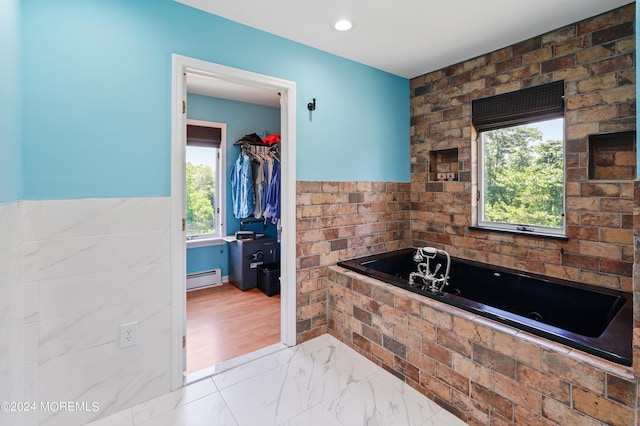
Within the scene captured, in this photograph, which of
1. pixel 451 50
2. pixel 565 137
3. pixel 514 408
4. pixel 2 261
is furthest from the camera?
pixel 451 50

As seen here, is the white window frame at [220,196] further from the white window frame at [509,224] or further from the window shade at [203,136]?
the white window frame at [509,224]

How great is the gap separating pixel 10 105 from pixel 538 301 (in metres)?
3.49

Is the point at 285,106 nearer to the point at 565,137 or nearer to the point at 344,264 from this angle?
the point at 344,264

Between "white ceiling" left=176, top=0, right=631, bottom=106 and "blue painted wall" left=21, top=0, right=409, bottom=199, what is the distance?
0.17 metres

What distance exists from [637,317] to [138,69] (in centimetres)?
280

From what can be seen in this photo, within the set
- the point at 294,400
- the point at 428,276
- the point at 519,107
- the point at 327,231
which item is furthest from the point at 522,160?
the point at 294,400

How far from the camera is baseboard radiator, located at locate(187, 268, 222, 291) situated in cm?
408

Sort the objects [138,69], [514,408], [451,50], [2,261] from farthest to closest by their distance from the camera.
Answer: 1. [451,50]
2. [138,69]
3. [514,408]
4. [2,261]

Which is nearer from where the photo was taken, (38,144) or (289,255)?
(38,144)

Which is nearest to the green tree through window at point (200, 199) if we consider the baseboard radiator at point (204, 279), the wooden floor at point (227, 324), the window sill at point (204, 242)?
the window sill at point (204, 242)

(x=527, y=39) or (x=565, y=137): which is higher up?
(x=527, y=39)

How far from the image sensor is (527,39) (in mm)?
2523

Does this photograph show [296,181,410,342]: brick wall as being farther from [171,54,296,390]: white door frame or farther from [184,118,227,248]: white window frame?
[184,118,227,248]: white window frame

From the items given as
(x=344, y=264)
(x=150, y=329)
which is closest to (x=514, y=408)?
(x=344, y=264)
